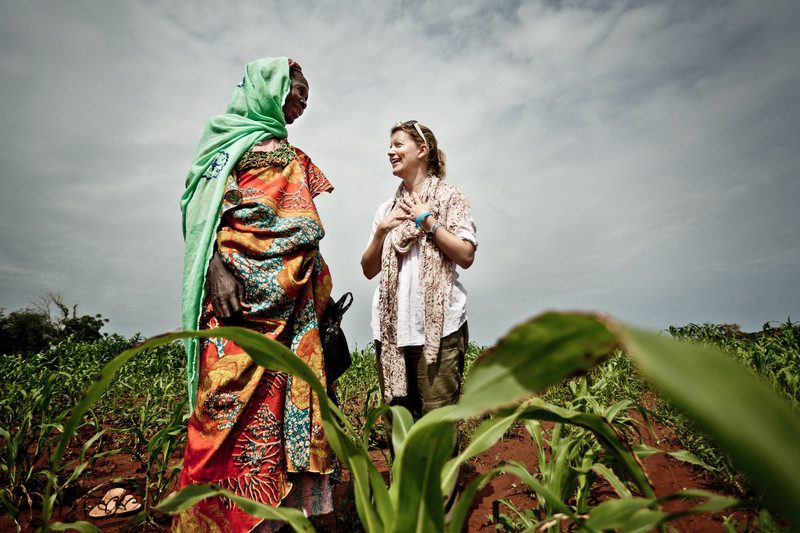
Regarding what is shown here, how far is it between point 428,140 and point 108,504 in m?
2.58

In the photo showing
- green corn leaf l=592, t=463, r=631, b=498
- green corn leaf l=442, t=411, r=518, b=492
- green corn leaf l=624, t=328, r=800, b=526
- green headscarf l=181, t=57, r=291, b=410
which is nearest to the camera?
green corn leaf l=624, t=328, r=800, b=526

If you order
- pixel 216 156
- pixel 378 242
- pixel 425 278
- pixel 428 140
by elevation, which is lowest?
pixel 425 278

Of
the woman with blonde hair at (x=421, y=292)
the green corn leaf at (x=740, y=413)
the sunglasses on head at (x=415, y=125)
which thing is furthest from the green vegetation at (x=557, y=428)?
the sunglasses on head at (x=415, y=125)

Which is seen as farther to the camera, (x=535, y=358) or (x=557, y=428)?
(x=557, y=428)

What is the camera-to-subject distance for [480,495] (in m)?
2.21

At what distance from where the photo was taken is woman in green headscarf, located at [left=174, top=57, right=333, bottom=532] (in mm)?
1524

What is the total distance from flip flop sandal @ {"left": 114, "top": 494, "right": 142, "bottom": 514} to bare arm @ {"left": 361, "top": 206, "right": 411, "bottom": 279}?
1705mm

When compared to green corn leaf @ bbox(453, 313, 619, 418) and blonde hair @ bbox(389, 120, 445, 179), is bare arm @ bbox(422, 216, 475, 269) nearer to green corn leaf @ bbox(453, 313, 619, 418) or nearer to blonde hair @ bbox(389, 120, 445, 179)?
blonde hair @ bbox(389, 120, 445, 179)

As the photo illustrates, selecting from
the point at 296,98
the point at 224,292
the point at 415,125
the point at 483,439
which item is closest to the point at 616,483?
the point at 483,439

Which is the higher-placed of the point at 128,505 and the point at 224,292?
the point at 224,292

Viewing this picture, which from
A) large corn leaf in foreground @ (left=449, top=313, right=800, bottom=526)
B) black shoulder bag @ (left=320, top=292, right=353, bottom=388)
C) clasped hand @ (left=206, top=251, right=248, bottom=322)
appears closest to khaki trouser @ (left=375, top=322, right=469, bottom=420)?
black shoulder bag @ (left=320, top=292, right=353, bottom=388)

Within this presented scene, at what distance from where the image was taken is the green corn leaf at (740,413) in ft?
0.91

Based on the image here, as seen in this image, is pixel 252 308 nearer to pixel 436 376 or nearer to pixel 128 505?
pixel 436 376

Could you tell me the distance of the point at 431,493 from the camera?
0.67 m
